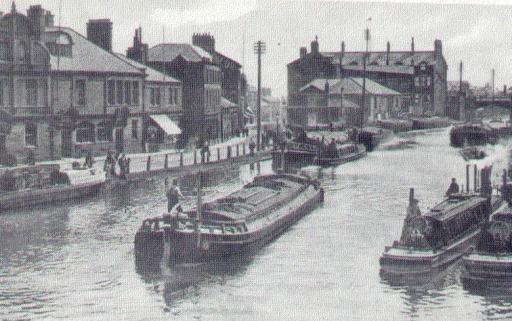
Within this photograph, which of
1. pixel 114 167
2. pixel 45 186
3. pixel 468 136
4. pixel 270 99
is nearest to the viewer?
pixel 45 186

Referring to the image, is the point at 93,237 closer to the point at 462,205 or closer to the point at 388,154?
the point at 462,205

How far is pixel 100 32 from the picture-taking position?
186ft

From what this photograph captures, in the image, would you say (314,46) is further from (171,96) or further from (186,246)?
(186,246)

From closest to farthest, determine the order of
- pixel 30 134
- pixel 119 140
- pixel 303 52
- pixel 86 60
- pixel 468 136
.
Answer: pixel 30 134 < pixel 86 60 < pixel 119 140 < pixel 468 136 < pixel 303 52

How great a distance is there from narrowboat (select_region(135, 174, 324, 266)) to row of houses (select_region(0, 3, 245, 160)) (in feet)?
65.3

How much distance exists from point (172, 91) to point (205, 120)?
4809 millimetres

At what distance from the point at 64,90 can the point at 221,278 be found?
2987 centimetres

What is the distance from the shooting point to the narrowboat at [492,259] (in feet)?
76.4

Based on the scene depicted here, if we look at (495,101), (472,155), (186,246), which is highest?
(495,101)

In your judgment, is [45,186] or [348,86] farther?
[348,86]

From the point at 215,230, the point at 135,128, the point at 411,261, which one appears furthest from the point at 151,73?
the point at 411,261

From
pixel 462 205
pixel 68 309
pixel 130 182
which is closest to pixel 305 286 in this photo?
pixel 68 309

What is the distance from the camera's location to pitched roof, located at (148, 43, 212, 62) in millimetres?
68812

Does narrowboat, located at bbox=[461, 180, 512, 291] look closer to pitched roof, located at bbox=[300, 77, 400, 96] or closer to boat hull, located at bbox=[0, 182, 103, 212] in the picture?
boat hull, located at bbox=[0, 182, 103, 212]
